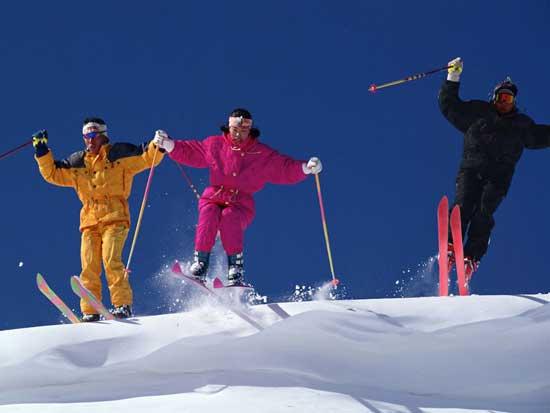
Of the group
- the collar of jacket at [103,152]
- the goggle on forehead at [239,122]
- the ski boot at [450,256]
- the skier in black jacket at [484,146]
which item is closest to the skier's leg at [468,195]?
the skier in black jacket at [484,146]

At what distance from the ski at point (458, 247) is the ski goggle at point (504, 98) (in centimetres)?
120

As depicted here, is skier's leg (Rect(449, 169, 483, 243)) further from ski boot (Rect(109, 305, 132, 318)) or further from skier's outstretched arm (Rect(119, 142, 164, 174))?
ski boot (Rect(109, 305, 132, 318))

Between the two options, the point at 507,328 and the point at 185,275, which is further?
the point at 185,275

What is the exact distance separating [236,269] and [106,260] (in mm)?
1253

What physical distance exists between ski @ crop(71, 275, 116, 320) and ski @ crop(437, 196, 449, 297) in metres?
3.07

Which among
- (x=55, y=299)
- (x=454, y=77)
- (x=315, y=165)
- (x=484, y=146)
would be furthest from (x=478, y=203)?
(x=55, y=299)

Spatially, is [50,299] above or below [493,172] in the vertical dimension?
below

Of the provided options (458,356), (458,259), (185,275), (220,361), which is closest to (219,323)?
(220,361)

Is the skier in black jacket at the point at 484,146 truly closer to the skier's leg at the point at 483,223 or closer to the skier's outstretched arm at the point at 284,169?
the skier's leg at the point at 483,223

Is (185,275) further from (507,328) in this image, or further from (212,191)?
(507,328)

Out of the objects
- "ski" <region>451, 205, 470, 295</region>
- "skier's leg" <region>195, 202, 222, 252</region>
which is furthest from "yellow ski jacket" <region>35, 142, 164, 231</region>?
"ski" <region>451, 205, 470, 295</region>

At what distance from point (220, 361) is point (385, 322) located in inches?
45.0

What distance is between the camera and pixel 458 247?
903 cm

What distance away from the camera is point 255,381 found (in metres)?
6.43
